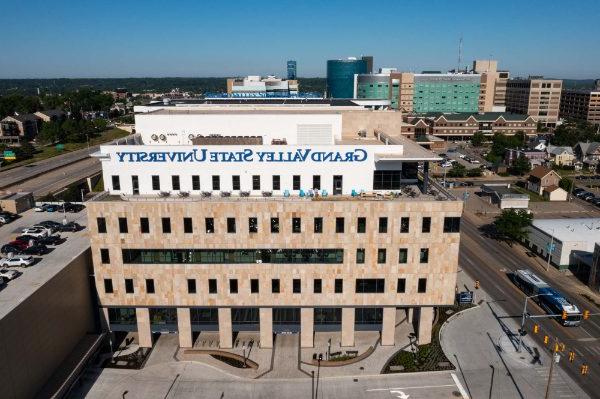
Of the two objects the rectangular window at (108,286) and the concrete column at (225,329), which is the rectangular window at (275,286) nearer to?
the concrete column at (225,329)

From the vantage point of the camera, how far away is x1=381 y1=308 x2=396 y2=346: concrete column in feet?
194

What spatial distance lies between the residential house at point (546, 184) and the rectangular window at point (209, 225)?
116 metres

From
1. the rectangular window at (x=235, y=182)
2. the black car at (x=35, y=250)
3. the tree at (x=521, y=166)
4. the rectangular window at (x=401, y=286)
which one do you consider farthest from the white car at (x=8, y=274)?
the tree at (x=521, y=166)

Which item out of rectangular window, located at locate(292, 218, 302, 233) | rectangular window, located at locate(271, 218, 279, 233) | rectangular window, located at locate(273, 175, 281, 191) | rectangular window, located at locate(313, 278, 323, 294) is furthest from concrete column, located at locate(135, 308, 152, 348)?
rectangular window, located at locate(273, 175, 281, 191)

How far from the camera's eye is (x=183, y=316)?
58.8 meters

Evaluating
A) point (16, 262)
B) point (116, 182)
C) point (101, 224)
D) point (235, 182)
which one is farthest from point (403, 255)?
point (16, 262)

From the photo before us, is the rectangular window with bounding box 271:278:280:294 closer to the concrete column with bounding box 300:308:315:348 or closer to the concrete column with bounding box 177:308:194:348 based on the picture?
the concrete column with bounding box 300:308:315:348

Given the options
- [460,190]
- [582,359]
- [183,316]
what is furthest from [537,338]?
[460,190]

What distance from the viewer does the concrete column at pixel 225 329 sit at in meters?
58.7

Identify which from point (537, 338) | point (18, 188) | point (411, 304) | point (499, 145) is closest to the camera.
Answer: point (411, 304)

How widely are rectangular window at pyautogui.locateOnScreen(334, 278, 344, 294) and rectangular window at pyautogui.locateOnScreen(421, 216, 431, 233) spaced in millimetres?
12214

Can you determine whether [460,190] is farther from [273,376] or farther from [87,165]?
[87,165]

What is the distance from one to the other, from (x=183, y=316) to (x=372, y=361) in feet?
83.9

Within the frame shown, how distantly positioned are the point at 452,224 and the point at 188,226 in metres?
33.1
